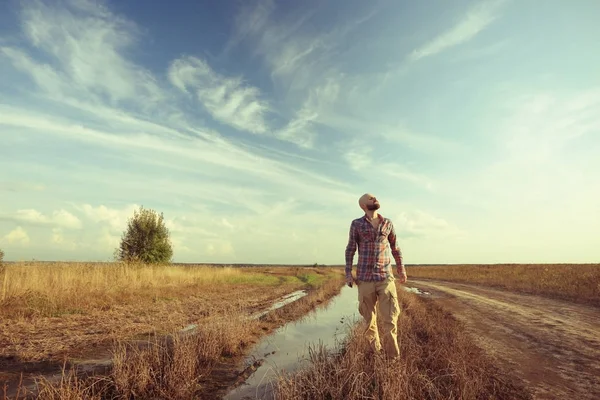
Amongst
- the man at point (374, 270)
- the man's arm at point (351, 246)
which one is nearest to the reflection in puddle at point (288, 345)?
the man at point (374, 270)

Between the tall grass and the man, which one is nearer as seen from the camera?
the man

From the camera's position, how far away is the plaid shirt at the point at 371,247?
6430 mm

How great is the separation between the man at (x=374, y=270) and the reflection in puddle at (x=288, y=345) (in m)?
1.28

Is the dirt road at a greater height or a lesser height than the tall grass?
lesser

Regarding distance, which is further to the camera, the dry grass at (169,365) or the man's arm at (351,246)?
the man's arm at (351,246)

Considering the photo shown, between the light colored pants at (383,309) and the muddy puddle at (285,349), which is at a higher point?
the light colored pants at (383,309)

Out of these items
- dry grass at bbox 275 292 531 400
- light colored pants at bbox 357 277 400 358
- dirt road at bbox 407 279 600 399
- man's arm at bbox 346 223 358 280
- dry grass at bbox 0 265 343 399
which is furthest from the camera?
man's arm at bbox 346 223 358 280

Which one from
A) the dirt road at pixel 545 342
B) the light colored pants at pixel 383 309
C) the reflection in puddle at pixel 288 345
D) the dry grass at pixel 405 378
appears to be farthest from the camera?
the reflection in puddle at pixel 288 345

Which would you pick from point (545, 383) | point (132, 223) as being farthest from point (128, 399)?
point (132, 223)

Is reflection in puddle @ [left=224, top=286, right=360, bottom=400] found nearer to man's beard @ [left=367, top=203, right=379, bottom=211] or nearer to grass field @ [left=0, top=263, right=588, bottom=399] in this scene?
grass field @ [left=0, top=263, right=588, bottom=399]

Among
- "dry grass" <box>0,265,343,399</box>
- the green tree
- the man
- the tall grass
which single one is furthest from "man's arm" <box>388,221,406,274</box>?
the green tree

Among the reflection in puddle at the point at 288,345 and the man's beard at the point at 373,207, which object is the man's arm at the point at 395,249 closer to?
the man's beard at the point at 373,207

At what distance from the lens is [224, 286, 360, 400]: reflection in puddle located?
6.53 meters

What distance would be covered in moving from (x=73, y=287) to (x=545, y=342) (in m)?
17.1
